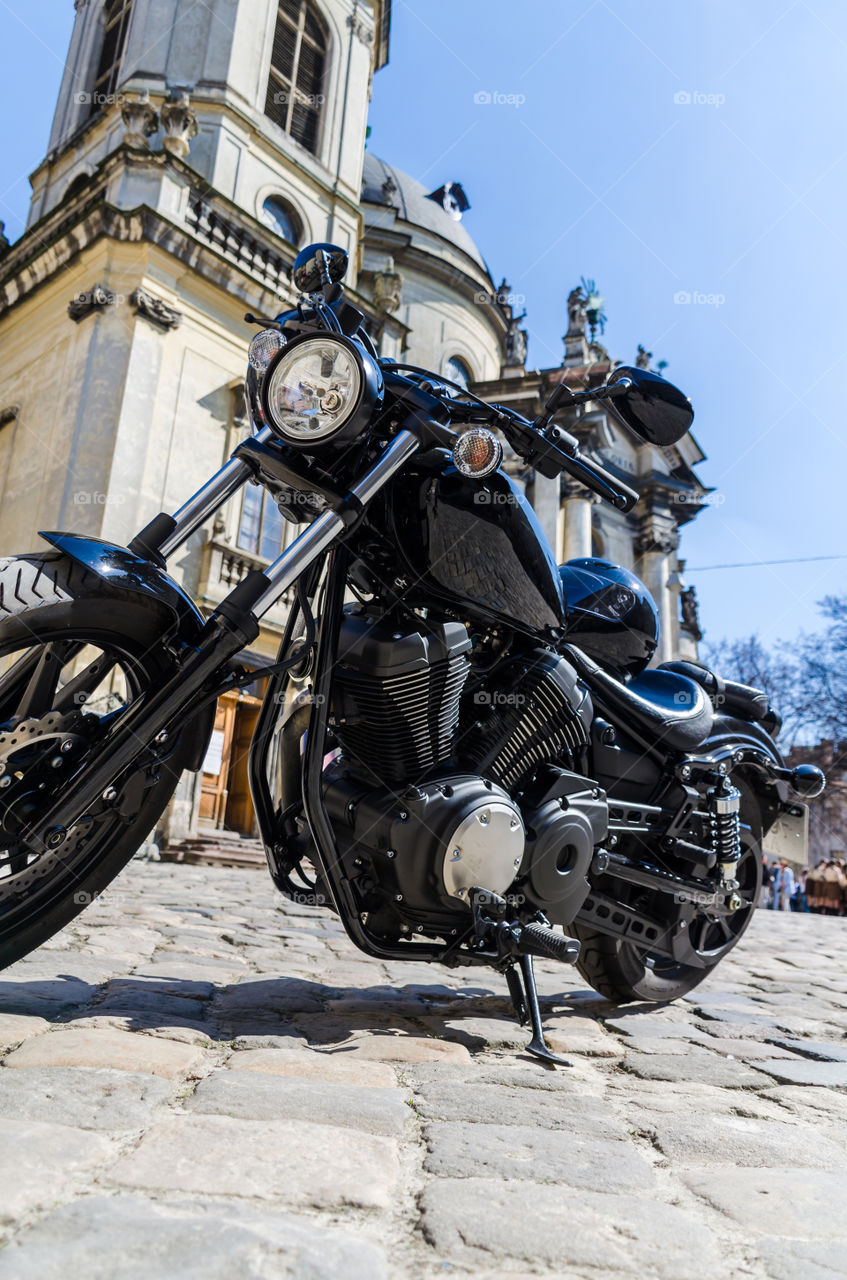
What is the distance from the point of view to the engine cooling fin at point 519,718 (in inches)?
106

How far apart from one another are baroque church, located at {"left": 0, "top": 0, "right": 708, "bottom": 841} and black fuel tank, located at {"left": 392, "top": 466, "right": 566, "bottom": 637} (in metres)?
8.45

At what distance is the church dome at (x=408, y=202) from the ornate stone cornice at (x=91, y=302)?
16094mm

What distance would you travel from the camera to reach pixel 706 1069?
8.24 ft

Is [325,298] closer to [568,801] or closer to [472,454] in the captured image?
[472,454]

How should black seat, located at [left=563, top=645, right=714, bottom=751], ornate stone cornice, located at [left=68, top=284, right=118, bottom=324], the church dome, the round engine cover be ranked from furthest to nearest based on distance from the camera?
the church dome < ornate stone cornice, located at [left=68, top=284, right=118, bottom=324] < black seat, located at [left=563, top=645, right=714, bottom=751] < the round engine cover

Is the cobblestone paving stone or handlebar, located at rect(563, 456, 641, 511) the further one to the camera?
handlebar, located at rect(563, 456, 641, 511)

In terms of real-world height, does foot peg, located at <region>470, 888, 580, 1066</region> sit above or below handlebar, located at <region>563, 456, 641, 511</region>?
below

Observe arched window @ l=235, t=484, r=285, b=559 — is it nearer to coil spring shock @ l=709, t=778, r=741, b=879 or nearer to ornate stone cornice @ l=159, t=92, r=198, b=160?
ornate stone cornice @ l=159, t=92, r=198, b=160

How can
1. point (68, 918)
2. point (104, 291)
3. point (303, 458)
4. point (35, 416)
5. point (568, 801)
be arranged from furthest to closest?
point (35, 416), point (104, 291), point (568, 801), point (303, 458), point (68, 918)

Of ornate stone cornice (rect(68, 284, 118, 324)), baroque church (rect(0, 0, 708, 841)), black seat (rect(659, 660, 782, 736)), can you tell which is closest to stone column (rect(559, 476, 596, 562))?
baroque church (rect(0, 0, 708, 841))

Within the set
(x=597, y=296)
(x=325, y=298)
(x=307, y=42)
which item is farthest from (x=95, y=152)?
(x=597, y=296)

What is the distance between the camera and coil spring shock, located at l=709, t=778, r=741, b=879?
11.0 ft

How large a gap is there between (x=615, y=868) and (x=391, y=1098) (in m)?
1.38

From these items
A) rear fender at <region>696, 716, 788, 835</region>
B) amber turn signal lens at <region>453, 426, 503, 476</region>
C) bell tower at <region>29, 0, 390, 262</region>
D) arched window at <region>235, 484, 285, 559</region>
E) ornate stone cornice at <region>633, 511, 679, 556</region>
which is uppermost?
bell tower at <region>29, 0, 390, 262</region>
